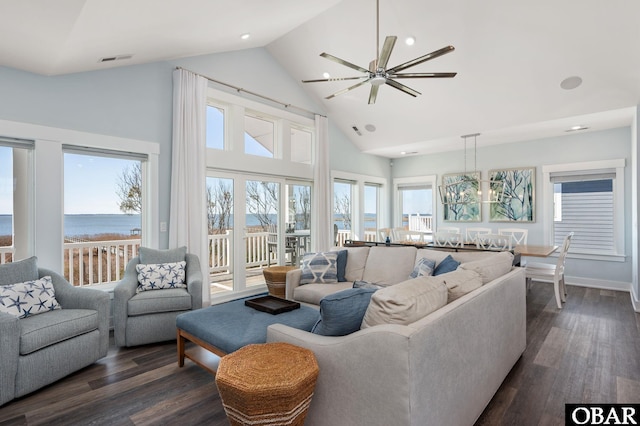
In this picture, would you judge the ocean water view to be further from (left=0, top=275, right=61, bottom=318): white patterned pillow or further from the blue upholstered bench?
the blue upholstered bench

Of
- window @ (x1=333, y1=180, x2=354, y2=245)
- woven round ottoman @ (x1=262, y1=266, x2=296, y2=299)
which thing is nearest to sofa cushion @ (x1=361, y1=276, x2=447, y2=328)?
woven round ottoman @ (x1=262, y1=266, x2=296, y2=299)

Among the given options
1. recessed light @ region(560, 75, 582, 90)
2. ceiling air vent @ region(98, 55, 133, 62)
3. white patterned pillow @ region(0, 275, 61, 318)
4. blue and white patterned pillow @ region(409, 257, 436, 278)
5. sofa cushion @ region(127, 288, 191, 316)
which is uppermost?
recessed light @ region(560, 75, 582, 90)

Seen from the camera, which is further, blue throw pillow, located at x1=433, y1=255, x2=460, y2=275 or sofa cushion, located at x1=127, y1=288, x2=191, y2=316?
sofa cushion, located at x1=127, y1=288, x2=191, y2=316

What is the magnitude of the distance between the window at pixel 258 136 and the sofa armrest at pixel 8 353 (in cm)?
353

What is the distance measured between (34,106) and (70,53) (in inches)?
31.2

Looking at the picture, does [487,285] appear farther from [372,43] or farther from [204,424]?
[372,43]

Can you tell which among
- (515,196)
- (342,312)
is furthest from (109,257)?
(515,196)

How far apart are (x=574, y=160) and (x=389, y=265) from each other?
15.0 ft

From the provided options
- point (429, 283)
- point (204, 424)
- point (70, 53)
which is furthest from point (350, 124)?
point (204, 424)

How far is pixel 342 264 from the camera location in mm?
4082

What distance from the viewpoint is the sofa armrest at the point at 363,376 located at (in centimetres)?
136

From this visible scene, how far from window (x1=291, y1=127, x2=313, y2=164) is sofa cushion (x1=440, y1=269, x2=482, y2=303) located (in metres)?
4.30

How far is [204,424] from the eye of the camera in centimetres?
205

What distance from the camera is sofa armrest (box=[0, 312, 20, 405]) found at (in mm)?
2219
